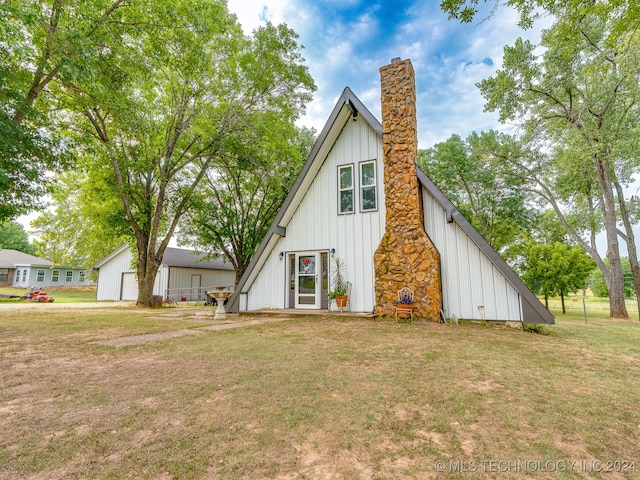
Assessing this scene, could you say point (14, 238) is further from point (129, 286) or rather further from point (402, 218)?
point (402, 218)

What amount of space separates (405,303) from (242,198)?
12342 mm

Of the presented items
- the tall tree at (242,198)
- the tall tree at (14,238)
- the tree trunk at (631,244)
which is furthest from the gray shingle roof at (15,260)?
the tree trunk at (631,244)

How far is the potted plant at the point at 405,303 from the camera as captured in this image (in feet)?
25.3

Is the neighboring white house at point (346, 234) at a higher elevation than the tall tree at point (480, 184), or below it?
below

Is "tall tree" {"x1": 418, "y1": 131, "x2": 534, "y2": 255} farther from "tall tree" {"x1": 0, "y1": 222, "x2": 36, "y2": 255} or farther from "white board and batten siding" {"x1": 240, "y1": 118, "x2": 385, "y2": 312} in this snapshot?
"tall tree" {"x1": 0, "y1": 222, "x2": 36, "y2": 255}

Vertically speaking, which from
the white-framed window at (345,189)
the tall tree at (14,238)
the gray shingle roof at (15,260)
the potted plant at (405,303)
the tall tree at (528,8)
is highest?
the tall tree at (14,238)

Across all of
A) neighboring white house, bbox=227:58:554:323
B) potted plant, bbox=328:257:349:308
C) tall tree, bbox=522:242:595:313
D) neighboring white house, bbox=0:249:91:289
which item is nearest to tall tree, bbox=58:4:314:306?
neighboring white house, bbox=227:58:554:323

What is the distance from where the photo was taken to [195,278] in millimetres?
24297

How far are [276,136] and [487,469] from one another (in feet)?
44.2

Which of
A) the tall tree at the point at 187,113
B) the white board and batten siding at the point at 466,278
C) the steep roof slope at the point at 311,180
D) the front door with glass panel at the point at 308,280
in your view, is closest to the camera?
the white board and batten siding at the point at 466,278

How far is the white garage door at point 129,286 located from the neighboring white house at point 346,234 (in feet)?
56.7

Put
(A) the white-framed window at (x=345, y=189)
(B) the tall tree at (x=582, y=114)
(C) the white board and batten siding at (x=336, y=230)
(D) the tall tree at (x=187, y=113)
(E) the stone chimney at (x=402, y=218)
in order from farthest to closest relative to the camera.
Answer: (D) the tall tree at (x=187, y=113) < (B) the tall tree at (x=582, y=114) < (A) the white-framed window at (x=345, y=189) < (C) the white board and batten siding at (x=336, y=230) < (E) the stone chimney at (x=402, y=218)

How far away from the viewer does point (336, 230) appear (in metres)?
9.78

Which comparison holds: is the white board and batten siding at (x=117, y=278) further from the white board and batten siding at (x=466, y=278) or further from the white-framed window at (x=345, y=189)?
the white board and batten siding at (x=466, y=278)
